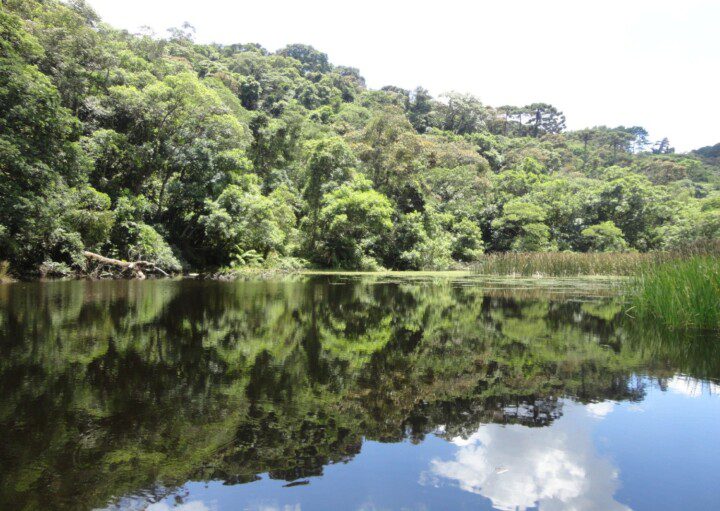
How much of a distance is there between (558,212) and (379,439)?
1226 inches

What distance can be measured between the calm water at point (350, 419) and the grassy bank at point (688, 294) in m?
1.19

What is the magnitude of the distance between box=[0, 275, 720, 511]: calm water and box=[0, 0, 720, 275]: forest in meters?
9.07

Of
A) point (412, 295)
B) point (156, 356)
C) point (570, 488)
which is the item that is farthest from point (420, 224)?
point (570, 488)

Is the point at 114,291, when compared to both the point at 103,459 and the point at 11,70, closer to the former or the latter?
the point at 11,70

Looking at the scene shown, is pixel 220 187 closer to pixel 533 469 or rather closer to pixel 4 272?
pixel 4 272

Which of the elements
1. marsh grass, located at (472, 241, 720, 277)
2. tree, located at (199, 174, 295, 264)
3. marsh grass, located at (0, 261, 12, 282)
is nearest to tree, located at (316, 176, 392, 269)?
tree, located at (199, 174, 295, 264)

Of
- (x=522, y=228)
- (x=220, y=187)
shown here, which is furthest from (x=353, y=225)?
(x=522, y=228)

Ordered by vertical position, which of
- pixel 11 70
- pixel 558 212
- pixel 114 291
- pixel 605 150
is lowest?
pixel 114 291

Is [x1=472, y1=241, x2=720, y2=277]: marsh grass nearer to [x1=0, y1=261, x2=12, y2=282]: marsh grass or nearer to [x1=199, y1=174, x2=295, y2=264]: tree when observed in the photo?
[x1=199, y1=174, x2=295, y2=264]: tree

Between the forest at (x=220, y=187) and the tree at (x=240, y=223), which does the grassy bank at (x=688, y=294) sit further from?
the tree at (x=240, y=223)

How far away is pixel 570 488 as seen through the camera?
7.89 feet

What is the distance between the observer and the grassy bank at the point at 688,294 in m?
6.79

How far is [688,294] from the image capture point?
707 cm

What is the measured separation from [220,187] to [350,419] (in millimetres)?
19360
